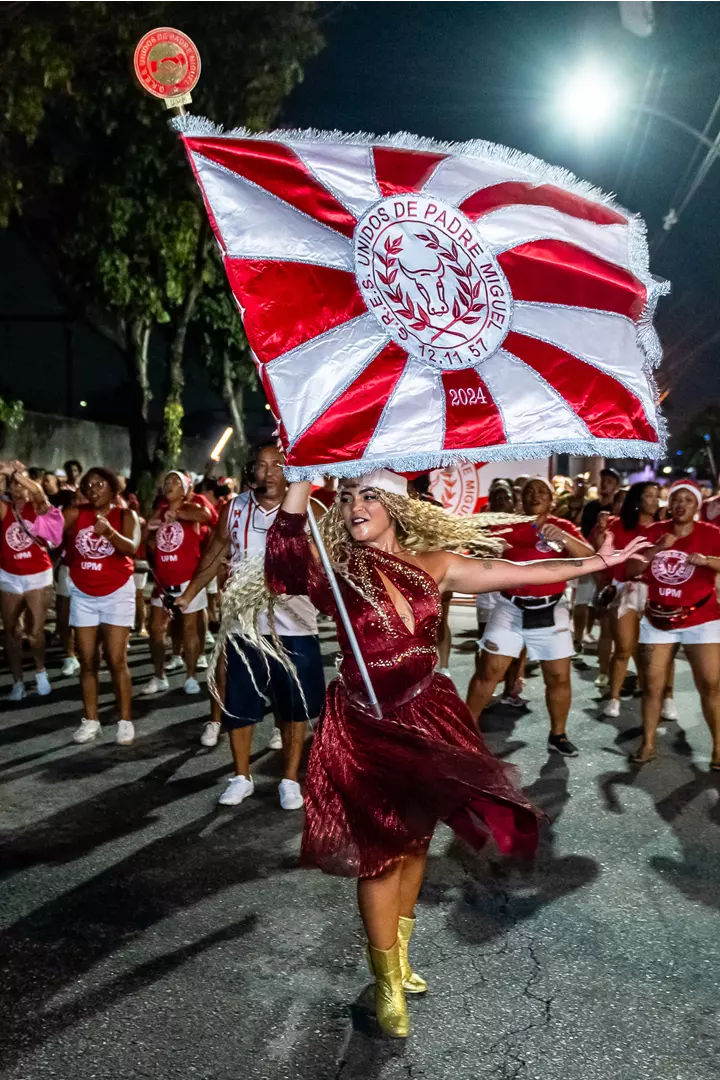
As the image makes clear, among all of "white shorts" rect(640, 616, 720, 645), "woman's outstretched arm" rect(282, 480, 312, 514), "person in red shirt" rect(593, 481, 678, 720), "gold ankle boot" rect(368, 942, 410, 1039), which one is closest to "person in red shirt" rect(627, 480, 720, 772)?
"white shorts" rect(640, 616, 720, 645)

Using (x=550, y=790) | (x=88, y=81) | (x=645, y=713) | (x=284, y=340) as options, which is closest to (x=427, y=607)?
(x=284, y=340)

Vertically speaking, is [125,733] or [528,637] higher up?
[528,637]

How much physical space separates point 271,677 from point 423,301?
290 cm

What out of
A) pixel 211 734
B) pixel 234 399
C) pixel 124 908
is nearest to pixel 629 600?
pixel 211 734

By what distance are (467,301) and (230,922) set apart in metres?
2.76

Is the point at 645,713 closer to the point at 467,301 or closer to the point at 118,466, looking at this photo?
the point at 467,301

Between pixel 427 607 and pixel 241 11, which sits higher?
pixel 241 11

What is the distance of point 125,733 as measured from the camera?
274 inches

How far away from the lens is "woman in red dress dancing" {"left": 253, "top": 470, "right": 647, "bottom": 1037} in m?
3.20

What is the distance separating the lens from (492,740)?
23.9 feet

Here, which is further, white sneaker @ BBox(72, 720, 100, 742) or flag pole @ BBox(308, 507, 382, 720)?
white sneaker @ BBox(72, 720, 100, 742)

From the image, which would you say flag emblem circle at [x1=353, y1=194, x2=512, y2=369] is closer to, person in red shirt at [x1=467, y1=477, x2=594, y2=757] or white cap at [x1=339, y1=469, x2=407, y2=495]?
white cap at [x1=339, y1=469, x2=407, y2=495]

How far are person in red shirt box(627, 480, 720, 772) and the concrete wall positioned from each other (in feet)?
39.9

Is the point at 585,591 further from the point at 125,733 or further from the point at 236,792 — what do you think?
the point at 236,792
